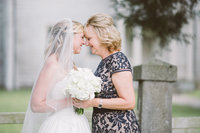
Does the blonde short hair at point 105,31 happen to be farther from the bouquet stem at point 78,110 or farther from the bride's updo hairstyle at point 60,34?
the bouquet stem at point 78,110

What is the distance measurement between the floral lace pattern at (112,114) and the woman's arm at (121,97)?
0.11 metres

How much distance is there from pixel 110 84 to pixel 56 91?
2.04ft

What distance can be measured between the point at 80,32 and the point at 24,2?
14874mm

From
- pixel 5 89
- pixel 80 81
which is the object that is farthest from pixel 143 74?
pixel 5 89

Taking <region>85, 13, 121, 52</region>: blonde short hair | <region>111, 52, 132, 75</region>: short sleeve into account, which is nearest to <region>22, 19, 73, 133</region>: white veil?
<region>85, 13, 121, 52</region>: blonde short hair

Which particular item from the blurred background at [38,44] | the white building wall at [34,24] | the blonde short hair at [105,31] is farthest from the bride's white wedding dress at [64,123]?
the white building wall at [34,24]

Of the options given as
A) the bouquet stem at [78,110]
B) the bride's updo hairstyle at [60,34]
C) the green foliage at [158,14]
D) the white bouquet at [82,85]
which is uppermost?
the green foliage at [158,14]

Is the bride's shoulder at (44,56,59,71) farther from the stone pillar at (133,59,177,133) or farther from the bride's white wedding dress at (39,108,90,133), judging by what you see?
the stone pillar at (133,59,177,133)

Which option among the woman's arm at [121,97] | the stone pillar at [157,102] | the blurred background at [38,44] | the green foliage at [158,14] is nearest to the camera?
the woman's arm at [121,97]

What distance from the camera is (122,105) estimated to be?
257 cm

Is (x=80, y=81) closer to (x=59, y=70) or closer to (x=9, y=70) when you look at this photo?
(x=59, y=70)

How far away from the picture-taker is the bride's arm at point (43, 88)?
253cm

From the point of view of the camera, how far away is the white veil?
8.71 ft

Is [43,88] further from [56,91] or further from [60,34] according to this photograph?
[60,34]
